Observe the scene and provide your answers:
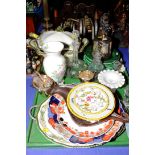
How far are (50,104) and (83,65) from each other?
0.30m

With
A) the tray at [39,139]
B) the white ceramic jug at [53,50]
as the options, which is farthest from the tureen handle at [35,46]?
the tray at [39,139]

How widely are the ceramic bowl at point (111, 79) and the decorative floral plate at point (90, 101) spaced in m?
0.07

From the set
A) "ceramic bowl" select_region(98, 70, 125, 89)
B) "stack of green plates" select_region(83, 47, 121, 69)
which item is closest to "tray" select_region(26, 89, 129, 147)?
"ceramic bowl" select_region(98, 70, 125, 89)

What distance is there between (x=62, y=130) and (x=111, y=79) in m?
0.35

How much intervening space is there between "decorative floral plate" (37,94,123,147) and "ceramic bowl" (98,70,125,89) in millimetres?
201

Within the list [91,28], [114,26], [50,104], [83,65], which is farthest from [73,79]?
[114,26]

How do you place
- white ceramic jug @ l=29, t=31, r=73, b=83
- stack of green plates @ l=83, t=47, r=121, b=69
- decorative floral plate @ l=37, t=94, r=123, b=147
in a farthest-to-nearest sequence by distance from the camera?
stack of green plates @ l=83, t=47, r=121, b=69 → white ceramic jug @ l=29, t=31, r=73, b=83 → decorative floral plate @ l=37, t=94, r=123, b=147

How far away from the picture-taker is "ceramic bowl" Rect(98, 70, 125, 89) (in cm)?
114

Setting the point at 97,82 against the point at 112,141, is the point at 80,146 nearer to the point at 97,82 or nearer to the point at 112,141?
the point at 112,141

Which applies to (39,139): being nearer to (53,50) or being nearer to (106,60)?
(53,50)

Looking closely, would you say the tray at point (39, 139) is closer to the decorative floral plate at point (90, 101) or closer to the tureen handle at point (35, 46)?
the decorative floral plate at point (90, 101)

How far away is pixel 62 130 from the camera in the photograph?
958 mm

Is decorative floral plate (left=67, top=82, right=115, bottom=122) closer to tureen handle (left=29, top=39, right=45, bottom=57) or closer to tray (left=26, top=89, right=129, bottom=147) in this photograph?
tray (left=26, top=89, right=129, bottom=147)

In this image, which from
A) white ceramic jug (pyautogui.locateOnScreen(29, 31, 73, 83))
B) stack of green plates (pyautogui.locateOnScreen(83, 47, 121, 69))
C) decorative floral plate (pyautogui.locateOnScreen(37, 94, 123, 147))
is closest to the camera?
decorative floral plate (pyautogui.locateOnScreen(37, 94, 123, 147))
